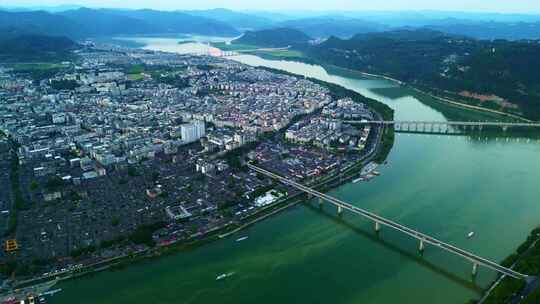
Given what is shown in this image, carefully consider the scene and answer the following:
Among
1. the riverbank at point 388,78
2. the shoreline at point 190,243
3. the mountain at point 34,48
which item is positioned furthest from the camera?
the mountain at point 34,48

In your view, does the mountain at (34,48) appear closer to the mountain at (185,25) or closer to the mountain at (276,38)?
the mountain at (276,38)

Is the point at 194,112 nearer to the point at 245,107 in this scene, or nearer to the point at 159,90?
the point at 245,107

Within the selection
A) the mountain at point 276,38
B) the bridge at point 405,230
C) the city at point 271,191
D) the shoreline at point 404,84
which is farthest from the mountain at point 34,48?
the bridge at point 405,230

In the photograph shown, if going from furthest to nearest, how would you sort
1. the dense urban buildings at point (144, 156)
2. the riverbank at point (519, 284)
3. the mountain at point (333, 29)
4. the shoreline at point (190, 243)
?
the mountain at point (333, 29), the dense urban buildings at point (144, 156), the shoreline at point (190, 243), the riverbank at point (519, 284)

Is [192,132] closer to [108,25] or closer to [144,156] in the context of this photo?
[144,156]

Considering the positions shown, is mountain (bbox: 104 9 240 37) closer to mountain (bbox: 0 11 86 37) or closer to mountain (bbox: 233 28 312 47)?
mountain (bbox: 0 11 86 37)

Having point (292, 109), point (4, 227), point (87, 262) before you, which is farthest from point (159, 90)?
point (87, 262)
